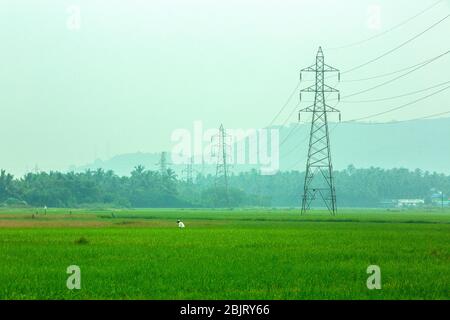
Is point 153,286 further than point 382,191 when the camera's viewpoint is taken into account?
No

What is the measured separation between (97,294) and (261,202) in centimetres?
15671

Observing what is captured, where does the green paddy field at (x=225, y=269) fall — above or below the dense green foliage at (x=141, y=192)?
below

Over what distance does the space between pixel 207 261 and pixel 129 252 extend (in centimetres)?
504

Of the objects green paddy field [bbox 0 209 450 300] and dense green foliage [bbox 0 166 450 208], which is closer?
→ green paddy field [bbox 0 209 450 300]

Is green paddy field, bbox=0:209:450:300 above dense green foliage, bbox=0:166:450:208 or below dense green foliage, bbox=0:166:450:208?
below

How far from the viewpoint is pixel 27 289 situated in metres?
17.1

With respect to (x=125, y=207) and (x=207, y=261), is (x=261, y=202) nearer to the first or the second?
(x=125, y=207)

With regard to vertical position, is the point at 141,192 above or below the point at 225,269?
above

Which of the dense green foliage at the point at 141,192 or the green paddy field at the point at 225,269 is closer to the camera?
the green paddy field at the point at 225,269

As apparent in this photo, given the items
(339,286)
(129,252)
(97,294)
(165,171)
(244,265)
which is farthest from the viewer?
(165,171)

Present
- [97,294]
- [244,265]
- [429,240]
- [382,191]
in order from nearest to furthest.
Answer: [97,294] → [244,265] → [429,240] → [382,191]

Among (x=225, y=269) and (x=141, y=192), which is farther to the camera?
(x=141, y=192)
